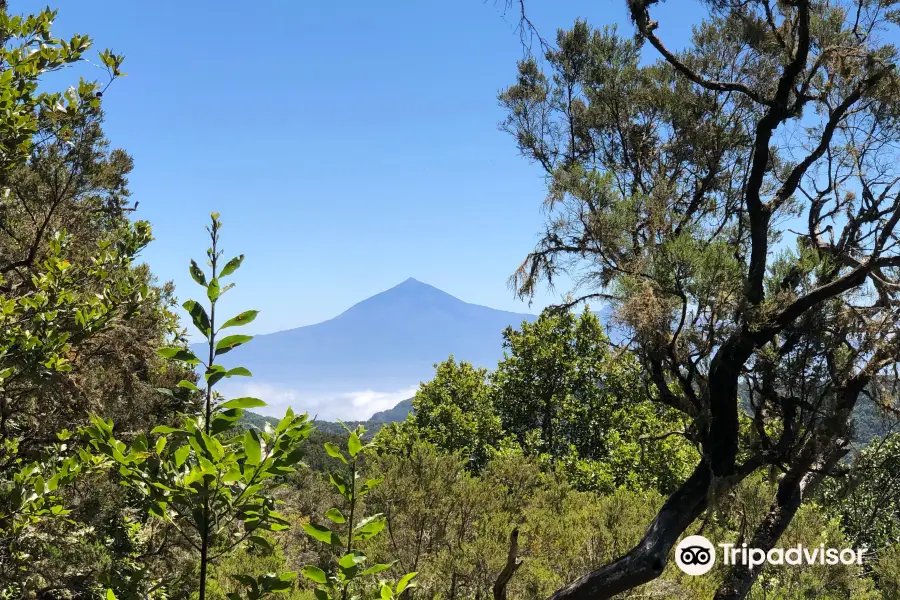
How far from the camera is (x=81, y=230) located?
6.62 m

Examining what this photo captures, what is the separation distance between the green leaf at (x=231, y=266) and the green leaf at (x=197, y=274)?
50 mm

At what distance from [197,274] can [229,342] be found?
20 cm

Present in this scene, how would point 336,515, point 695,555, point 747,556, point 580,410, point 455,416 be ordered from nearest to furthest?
1. point 336,515
2. point 747,556
3. point 695,555
4. point 580,410
5. point 455,416

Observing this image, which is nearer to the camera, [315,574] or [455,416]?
[315,574]

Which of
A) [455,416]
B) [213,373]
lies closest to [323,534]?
[213,373]

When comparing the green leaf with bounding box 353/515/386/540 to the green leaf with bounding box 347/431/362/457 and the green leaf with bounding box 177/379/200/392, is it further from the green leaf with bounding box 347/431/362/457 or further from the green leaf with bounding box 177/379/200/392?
the green leaf with bounding box 177/379/200/392

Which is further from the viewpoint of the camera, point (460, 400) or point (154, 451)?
point (460, 400)

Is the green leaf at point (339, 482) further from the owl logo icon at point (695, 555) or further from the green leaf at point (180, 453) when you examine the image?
the owl logo icon at point (695, 555)

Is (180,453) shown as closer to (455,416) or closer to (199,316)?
(199,316)

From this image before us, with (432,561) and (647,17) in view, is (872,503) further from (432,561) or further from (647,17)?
(647,17)

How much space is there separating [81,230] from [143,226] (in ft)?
6.73

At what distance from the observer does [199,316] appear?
1434mm

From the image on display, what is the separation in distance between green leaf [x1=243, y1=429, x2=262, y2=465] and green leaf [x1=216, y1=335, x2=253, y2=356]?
8.3 inches

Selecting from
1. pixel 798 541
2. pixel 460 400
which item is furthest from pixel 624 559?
pixel 460 400
